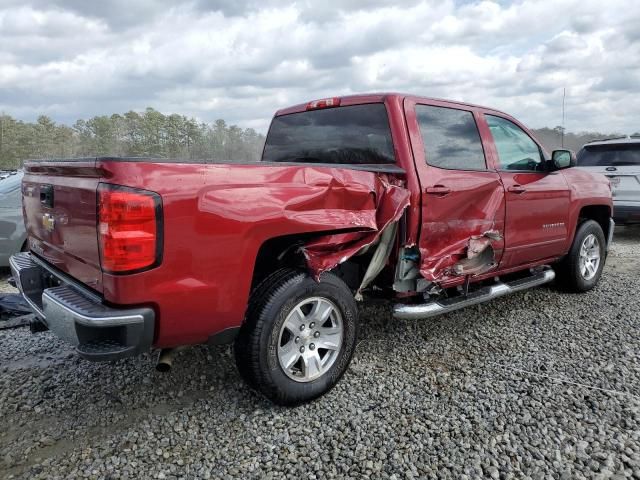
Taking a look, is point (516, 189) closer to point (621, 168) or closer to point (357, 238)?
point (357, 238)

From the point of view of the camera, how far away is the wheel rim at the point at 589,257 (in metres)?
5.16

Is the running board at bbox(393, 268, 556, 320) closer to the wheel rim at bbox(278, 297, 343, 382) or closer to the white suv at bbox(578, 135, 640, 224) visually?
the wheel rim at bbox(278, 297, 343, 382)

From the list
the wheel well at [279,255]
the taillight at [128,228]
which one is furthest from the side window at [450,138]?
the taillight at [128,228]

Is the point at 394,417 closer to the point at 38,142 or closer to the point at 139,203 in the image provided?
the point at 139,203

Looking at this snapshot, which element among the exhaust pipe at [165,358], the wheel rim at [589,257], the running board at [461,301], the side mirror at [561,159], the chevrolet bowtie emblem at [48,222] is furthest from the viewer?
the wheel rim at [589,257]

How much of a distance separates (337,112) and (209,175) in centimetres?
167

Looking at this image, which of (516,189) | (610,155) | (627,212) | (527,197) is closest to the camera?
(516,189)

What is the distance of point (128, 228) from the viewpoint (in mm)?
2148

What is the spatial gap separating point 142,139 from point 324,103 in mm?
12933

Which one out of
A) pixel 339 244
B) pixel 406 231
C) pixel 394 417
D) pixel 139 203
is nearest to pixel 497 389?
pixel 394 417

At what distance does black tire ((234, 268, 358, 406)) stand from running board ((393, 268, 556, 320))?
1.98 feet

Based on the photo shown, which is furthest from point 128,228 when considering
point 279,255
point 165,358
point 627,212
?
point 627,212

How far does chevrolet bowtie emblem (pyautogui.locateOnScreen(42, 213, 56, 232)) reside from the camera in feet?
9.06

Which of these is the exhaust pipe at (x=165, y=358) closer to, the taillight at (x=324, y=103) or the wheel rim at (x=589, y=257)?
the taillight at (x=324, y=103)
